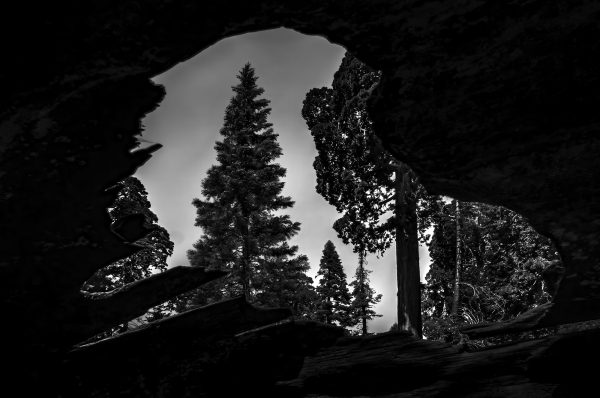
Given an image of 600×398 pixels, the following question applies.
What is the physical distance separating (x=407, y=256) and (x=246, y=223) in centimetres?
989

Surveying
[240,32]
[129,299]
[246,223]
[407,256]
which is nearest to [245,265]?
[246,223]

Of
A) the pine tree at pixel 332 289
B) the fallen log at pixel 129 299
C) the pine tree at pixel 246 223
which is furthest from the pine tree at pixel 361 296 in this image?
the fallen log at pixel 129 299

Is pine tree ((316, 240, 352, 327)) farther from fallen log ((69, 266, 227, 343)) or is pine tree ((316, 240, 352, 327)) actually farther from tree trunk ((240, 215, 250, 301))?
fallen log ((69, 266, 227, 343))

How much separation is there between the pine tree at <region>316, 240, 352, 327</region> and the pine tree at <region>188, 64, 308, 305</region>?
2002 cm

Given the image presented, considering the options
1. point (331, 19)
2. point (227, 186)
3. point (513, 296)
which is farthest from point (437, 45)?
point (227, 186)

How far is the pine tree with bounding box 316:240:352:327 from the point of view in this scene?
136ft

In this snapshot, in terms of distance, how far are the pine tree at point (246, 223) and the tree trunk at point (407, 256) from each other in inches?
348

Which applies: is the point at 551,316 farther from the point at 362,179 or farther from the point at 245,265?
the point at 245,265

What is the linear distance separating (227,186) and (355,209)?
8.03 meters

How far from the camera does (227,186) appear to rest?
2086 cm

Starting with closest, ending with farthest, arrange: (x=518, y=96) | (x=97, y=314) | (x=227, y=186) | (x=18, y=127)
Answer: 1. (x=18, y=127)
2. (x=518, y=96)
3. (x=97, y=314)
4. (x=227, y=186)

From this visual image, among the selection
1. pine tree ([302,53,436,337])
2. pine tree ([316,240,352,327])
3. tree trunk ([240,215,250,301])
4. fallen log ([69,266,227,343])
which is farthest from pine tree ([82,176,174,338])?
pine tree ([316,240,352,327])

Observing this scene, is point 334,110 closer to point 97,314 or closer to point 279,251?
point 279,251

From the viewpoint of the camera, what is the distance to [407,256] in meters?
13.9
